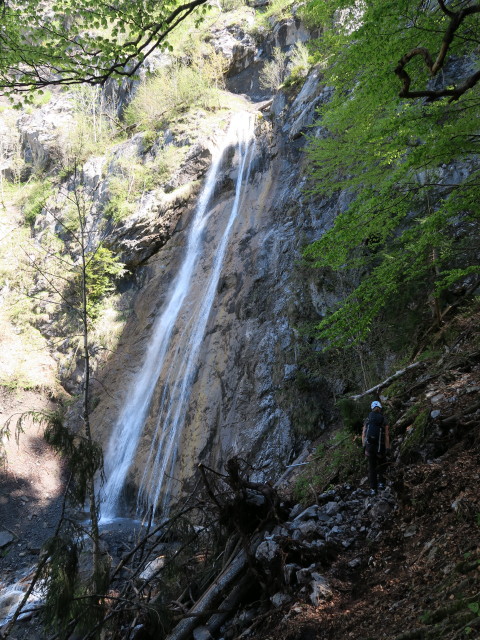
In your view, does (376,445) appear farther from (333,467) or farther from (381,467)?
(333,467)

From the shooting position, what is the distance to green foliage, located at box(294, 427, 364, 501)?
6695 mm

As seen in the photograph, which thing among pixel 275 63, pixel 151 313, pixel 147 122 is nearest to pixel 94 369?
pixel 151 313

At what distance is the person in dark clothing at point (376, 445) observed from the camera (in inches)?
227

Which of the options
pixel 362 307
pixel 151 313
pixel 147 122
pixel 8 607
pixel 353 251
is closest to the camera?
pixel 362 307

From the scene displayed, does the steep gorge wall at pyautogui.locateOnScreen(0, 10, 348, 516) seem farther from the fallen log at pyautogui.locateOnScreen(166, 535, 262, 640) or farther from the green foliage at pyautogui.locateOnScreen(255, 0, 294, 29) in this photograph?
the fallen log at pyautogui.locateOnScreen(166, 535, 262, 640)

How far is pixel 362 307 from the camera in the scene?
20.0ft

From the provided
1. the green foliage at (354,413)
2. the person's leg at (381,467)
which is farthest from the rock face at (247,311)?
the person's leg at (381,467)

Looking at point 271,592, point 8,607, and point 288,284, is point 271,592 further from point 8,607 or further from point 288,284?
point 288,284

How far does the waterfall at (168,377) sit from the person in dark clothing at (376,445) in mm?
7322

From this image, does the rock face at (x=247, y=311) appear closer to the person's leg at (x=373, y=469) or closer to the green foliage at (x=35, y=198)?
the person's leg at (x=373, y=469)

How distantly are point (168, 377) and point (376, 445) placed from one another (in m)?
10.4

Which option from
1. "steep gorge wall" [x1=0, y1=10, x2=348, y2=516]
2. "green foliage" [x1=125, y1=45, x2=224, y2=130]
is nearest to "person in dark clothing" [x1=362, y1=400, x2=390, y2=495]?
"steep gorge wall" [x1=0, y1=10, x2=348, y2=516]

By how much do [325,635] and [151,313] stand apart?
16114 mm

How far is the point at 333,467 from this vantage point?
7301 mm
